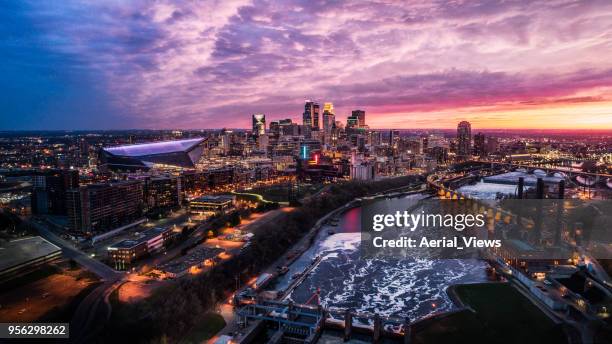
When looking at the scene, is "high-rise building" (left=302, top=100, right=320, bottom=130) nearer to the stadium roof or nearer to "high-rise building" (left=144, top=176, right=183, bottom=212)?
the stadium roof

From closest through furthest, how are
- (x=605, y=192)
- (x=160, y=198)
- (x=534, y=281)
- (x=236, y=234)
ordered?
(x=534, y=281), (x=236, y=234), (x=160, y=198), (x=605, y=192)

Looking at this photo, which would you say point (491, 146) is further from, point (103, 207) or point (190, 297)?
point (190, 297)

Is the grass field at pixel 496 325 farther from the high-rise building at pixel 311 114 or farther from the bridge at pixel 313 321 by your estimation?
the high-rise building at pixel 311 114

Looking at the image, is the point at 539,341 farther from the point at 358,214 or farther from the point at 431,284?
the point at 358,214

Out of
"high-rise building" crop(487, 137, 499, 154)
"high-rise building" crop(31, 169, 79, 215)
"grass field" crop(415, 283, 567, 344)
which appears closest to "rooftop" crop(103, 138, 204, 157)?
"high-rise building" crop(31, 169, 79, 215)

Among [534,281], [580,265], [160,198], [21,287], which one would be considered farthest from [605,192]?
[21,287]

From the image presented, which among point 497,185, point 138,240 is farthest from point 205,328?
point 497,185
